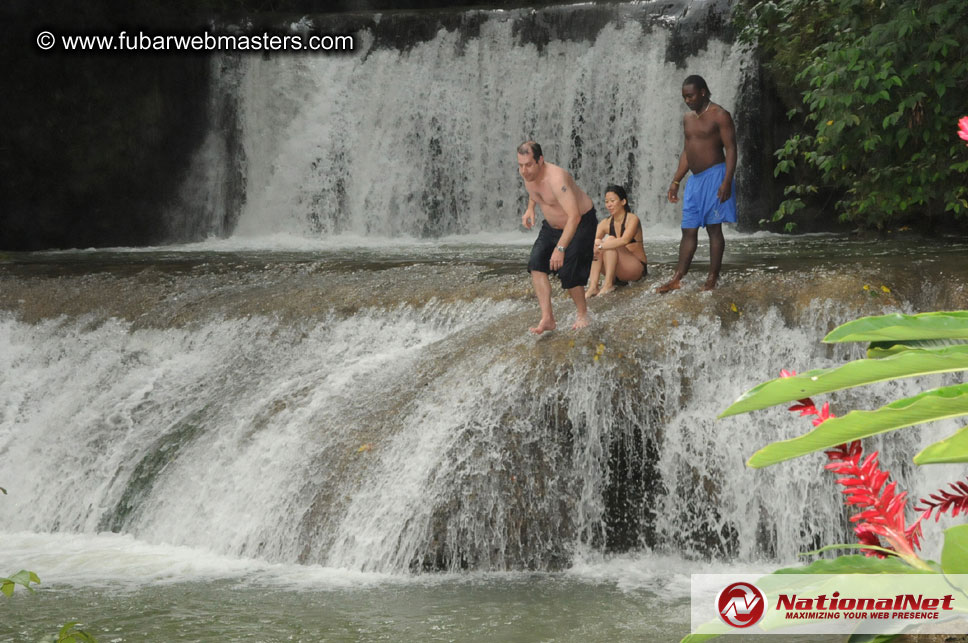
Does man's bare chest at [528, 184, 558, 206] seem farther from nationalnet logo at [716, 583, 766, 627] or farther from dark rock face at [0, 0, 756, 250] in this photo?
dark rock face at [0, 0, 756, 250]

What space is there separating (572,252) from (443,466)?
1.62 meters

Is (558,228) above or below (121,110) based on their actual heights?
below

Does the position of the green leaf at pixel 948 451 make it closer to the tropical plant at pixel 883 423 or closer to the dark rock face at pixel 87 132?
the tropical plant at pixel 883 423

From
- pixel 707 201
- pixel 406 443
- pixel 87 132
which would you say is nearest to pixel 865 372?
pixel 406 443

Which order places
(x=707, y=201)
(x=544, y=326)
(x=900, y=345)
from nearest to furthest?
(x=900, y=345) → (x=544, y=326) → (x=707, y=201)

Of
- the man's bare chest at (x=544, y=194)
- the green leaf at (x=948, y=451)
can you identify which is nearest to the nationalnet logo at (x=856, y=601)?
the green leaf at (x=948, y=451)

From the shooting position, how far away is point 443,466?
7.00m

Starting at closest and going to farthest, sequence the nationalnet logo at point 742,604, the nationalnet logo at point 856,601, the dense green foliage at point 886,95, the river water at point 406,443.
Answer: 1. the nationalnet logo at point 856,601
2. the nationalnet logo at point 742,604
3. the river water at point 406,443
4. the dense green foliage at point 886,95

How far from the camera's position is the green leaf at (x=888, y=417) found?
3.39 feet

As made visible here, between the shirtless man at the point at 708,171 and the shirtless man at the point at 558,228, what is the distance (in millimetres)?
841

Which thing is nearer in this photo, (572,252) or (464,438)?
(464,438)

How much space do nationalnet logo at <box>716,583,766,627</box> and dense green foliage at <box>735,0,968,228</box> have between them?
9.51 meters

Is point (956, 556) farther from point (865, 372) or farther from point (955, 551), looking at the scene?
point (865, 372)

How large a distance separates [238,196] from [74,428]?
10186 mm
